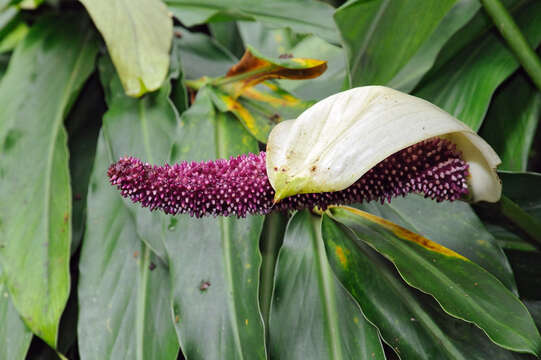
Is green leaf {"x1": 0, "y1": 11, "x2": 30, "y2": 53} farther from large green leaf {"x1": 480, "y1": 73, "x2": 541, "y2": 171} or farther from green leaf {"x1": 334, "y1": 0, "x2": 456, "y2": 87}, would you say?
large green leaf {"x1": 480, "y1": 73, "x2": 541, "y2": 171}

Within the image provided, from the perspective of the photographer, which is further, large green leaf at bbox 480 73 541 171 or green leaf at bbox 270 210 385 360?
large green leaf at bbox 480 73 541 171

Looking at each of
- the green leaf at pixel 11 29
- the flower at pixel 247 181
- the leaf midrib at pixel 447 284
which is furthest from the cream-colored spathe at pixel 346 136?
the green leaf at pixel 11 29

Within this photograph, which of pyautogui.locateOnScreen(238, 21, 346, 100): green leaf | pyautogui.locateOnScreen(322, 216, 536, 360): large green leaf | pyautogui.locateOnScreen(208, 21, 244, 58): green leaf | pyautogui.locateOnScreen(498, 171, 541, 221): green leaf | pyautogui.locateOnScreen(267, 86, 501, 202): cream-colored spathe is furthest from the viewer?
pyautogui.locateOnScreen(208, 21, 244, 58): green leaf

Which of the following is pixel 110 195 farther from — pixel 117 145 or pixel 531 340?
pixel 531 340

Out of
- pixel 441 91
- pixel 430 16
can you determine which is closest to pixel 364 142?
pixel 430 16

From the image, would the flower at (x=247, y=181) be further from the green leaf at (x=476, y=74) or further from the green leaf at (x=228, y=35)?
the green leaf at (x=228, y=35)

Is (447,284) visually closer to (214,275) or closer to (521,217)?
(521,217)

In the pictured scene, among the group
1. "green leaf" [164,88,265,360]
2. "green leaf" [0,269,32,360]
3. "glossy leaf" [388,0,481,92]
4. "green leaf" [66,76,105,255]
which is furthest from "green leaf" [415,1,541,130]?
"green leaf" [0,269,32,360]
